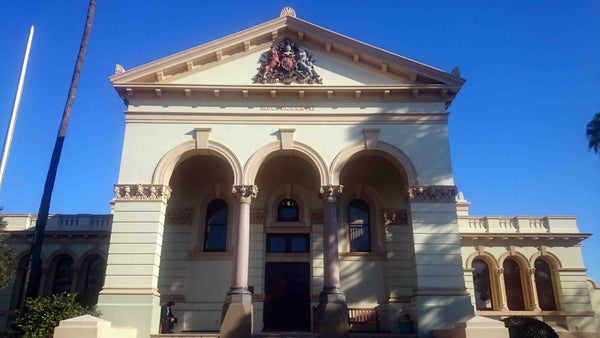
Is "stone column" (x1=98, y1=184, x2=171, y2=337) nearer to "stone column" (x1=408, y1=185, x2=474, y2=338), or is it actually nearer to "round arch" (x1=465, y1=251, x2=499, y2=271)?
"stone column" (x1=408, y1=185, x2=474, y2=338)

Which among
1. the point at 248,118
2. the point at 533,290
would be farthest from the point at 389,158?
the point at 533,290

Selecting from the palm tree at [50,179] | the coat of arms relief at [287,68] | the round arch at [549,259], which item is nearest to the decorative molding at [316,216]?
the coat of arms relief at [287,68]

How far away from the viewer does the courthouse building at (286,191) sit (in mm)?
17062

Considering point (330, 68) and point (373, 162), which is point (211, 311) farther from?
point (330, 68)

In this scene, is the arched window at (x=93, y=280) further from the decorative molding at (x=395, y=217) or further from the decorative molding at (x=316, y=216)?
the decorative molding at (x=395, y=217)

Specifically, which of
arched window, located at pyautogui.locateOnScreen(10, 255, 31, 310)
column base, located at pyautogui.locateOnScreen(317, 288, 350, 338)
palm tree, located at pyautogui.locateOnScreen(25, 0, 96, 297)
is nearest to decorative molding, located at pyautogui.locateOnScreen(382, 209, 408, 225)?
column base, located at pyautogui.locateOnScreen(317, 288, 350, 338)

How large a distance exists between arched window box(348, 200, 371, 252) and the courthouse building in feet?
0.21

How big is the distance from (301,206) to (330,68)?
636 centimetres

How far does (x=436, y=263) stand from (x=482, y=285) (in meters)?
11.9

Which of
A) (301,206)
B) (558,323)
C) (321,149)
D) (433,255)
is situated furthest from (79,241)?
(558,323)

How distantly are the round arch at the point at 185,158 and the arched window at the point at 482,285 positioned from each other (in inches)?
653

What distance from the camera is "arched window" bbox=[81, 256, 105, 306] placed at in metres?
24.9

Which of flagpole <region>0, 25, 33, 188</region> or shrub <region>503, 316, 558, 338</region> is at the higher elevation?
flagpole <region>0, 25, 33, 188</region>

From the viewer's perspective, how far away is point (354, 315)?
63.3 ft
